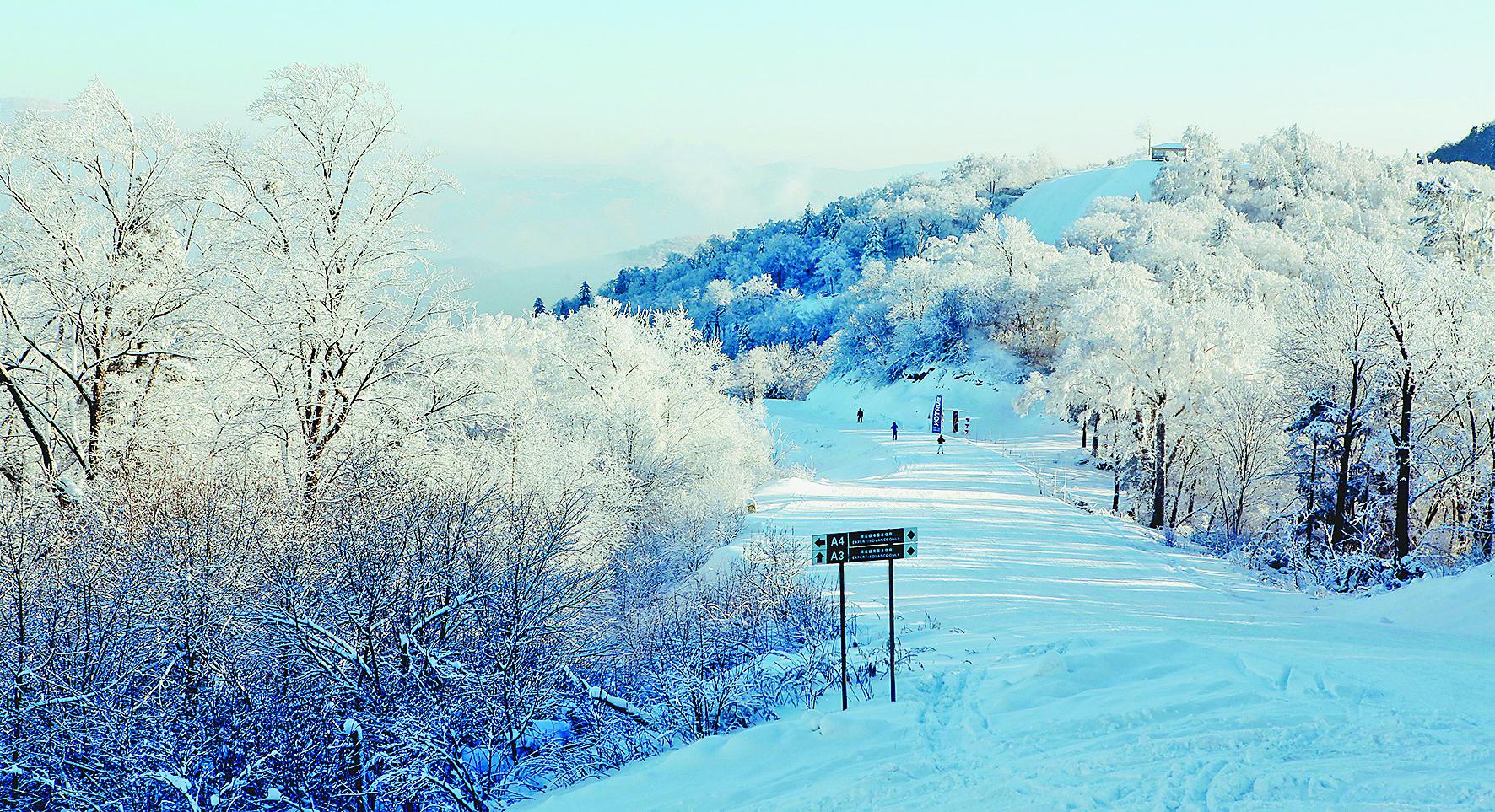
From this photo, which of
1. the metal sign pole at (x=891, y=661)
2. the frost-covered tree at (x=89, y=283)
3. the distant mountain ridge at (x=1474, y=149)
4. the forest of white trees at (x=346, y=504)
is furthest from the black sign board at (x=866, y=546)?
the distant mountain ridge at (x=1474, y=149)

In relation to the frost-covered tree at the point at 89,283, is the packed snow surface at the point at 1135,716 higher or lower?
lower

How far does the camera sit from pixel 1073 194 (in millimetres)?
122125

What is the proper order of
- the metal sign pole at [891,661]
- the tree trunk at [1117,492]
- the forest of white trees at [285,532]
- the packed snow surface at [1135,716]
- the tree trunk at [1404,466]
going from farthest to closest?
the tree trunk at [1117,492] < the tree trunk at [1404,466] < the forest of white trees at [285,532] < the metal sign pole at [891,661] < the packed snow surface at [1135,716]

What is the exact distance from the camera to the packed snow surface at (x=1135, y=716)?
6.50 meters

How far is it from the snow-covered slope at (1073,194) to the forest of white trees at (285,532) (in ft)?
347

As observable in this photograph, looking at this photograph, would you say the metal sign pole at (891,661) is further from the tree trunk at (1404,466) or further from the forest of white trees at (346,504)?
the tree trunk at (1404,466)

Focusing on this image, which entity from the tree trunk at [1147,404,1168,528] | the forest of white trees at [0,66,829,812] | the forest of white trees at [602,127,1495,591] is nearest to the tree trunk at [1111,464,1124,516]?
the forest of white trees at [602,127,1495,591]

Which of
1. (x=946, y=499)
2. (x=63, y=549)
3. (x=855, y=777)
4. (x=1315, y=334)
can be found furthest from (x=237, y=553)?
(x=1315, y=334)

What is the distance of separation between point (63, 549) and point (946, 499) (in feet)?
79.7

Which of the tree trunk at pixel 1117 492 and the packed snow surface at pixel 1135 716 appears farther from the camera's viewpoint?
the tree trunk at pixel 1117 492

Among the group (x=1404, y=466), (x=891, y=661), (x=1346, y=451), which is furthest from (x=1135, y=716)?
(x=1346, y=451)

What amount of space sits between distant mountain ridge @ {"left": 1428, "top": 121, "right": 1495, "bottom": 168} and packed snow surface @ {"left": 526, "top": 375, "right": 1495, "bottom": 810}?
141 metres

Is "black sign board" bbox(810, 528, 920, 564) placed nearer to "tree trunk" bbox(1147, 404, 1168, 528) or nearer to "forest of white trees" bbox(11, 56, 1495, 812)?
"forest of white trees" bbox(11, 56, 1495, 812)

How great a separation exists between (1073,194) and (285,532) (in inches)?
5013
